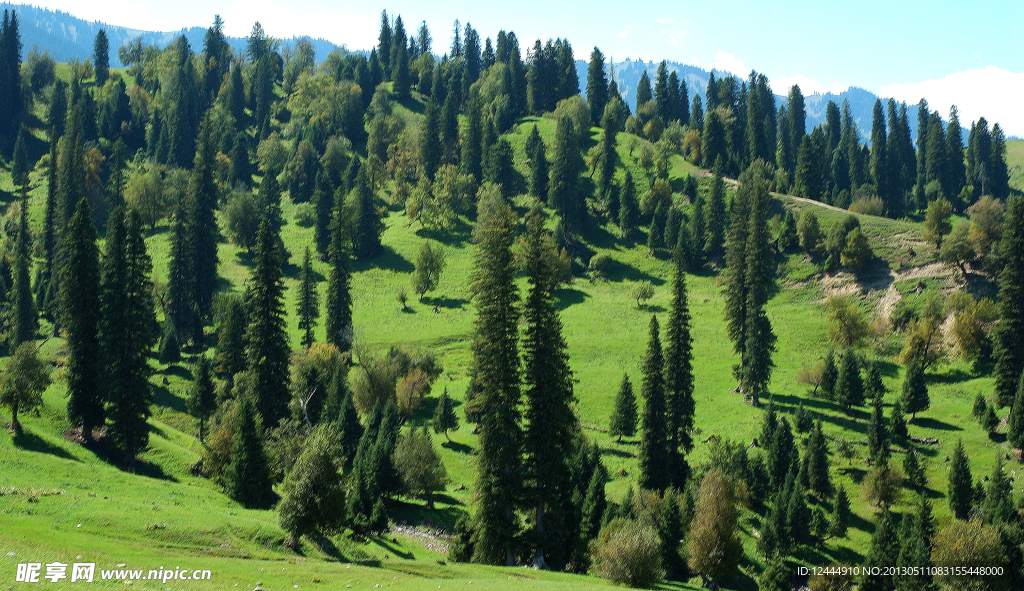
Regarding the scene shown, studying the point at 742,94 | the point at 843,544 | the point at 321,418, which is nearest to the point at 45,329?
the point at 321,418

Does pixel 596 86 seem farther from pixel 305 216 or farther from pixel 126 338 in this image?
pixel 126 338

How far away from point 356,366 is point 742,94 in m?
138

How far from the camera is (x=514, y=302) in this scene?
46.6 meters

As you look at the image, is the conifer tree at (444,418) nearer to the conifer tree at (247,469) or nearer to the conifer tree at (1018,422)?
the conifer tree at (247,469)

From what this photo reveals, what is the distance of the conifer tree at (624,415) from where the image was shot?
238ft

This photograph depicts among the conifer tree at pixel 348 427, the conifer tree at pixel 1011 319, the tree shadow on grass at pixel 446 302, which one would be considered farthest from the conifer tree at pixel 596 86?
the conifer tree at pixel 348 427

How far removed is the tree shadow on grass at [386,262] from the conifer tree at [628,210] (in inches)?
1536

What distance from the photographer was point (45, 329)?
335 ft

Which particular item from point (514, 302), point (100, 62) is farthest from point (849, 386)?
point (100, 62)

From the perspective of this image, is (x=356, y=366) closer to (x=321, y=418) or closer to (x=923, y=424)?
(x=321, y=418)

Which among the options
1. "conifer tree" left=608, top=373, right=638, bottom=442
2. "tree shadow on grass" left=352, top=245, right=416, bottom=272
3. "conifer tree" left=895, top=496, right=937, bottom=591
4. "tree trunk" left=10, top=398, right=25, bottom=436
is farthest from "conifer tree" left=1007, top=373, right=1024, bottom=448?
"tree shadow on grass" left=352, top=245, right=416, bottom=272

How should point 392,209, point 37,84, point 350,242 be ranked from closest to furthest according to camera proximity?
point 350,242 → point 392,209 → point 37,84

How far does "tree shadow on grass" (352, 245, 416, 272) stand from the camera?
125m

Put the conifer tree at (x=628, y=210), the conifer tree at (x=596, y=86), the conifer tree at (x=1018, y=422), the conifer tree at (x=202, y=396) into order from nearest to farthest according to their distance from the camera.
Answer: the conifer tree at (x=1018, y=422) → the conifer tree at (x=202, y=396) → the conifer tree at (x=628, y=210) → the conifer tree at (x=596, y=86)
